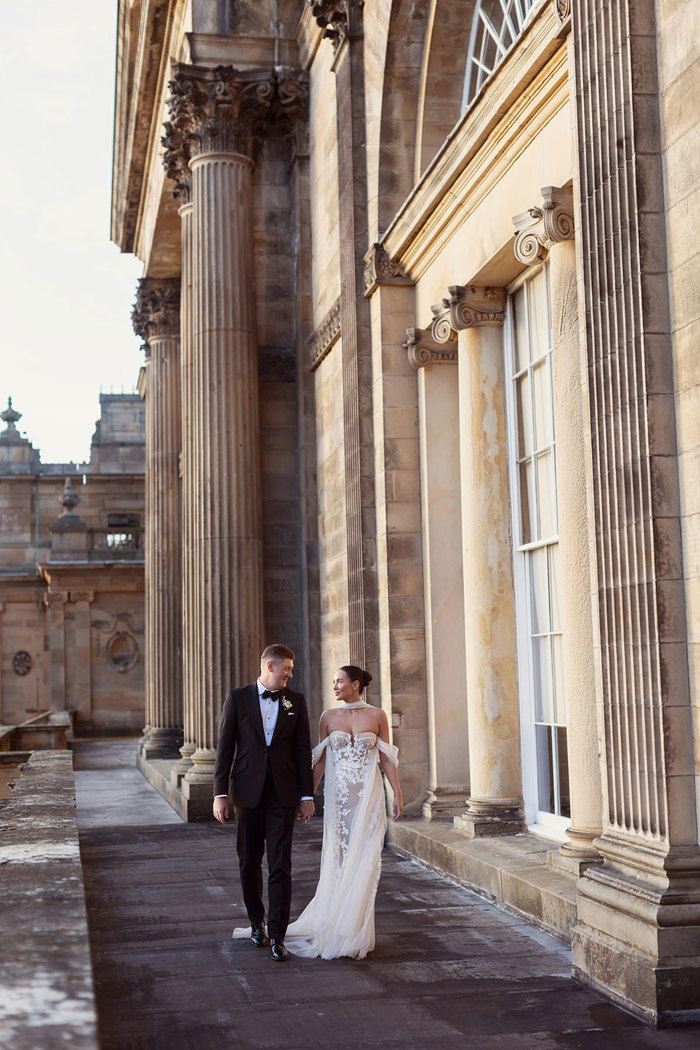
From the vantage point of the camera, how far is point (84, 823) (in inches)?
562

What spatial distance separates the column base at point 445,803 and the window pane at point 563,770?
1.93 m

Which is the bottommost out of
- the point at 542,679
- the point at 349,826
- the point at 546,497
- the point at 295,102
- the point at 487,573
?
the point at 349,826

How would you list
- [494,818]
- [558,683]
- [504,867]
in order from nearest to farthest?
[504,867], [558,683], [494,818]

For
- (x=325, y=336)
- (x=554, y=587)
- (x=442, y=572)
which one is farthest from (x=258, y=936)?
(x=325, y=336)

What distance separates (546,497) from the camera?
9211 millimetres

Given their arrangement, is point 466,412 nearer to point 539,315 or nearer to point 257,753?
point 539,315

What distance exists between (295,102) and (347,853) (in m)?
10.9

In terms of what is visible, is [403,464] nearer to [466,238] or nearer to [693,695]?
[466,238]

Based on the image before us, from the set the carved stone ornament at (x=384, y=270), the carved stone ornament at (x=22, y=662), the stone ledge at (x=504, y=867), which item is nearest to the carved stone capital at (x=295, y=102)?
the carved stone ornament at (x=384, y=270)

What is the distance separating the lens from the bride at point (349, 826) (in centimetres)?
699

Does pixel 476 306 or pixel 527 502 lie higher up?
pixel 476 306

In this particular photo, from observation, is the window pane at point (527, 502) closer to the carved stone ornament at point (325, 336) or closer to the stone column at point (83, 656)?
the carved stone ornament at point (325, 336)

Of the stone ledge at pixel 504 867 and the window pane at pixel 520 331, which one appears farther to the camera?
the window pane at pixel 520 331

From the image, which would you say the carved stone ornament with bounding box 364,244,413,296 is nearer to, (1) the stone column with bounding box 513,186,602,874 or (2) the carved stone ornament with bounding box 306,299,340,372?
(2) the carved stone ornament with bounding box 306,299,340,372
